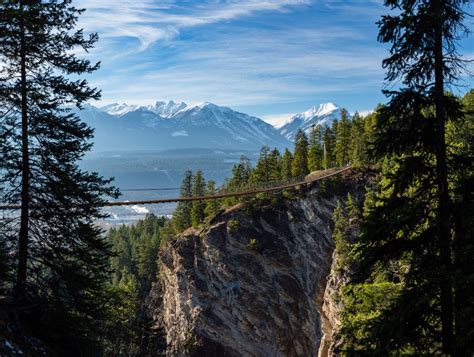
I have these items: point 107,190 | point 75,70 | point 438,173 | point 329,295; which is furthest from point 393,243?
point 329,295

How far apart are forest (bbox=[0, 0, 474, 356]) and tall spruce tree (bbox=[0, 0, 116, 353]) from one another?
0.12 ft

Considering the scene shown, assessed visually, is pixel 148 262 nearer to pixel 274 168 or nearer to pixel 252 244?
pixel 274 168

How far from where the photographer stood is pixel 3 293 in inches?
482

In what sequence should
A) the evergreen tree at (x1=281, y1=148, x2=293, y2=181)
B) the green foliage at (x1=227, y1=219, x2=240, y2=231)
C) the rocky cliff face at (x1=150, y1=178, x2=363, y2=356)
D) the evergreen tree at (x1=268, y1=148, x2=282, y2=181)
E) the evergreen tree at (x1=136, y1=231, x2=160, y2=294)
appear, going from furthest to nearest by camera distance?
the evergreen tree at (x1=136, y1=231, x2=160, y2=294), the evergreen tree at (x1=268, y1=148, x2=282, y2=181), the evergreen tree at (x1=281, y1=148, x2=293, y2=181), the green foliage at (x1=227, y1=219, x2=240, y2=231), the rocky cliff face at (x1=150, y1=178, x2=363, y2=356)

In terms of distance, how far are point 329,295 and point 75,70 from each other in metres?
34.2

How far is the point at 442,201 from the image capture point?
722 centimetres

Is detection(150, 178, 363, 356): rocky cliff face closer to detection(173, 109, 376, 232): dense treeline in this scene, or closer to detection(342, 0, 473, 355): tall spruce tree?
detection(173, 109, 376, 232): dense treeline

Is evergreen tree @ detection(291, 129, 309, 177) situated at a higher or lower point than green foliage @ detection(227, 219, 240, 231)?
higher

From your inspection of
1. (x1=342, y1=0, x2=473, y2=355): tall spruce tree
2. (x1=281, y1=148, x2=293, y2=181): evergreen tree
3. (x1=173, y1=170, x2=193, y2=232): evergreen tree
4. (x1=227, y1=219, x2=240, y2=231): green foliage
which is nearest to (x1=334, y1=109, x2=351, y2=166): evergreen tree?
(x1=281, y1=148, x2=293, y2=181): evergreen tree

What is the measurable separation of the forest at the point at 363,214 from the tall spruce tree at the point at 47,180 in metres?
0.04

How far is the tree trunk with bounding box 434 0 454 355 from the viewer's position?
6945mm

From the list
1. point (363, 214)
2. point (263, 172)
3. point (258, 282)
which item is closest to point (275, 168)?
point (263, 172)

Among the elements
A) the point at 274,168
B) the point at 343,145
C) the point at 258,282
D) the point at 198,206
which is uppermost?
the point at 343,145

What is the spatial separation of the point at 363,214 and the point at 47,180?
11.1 m
